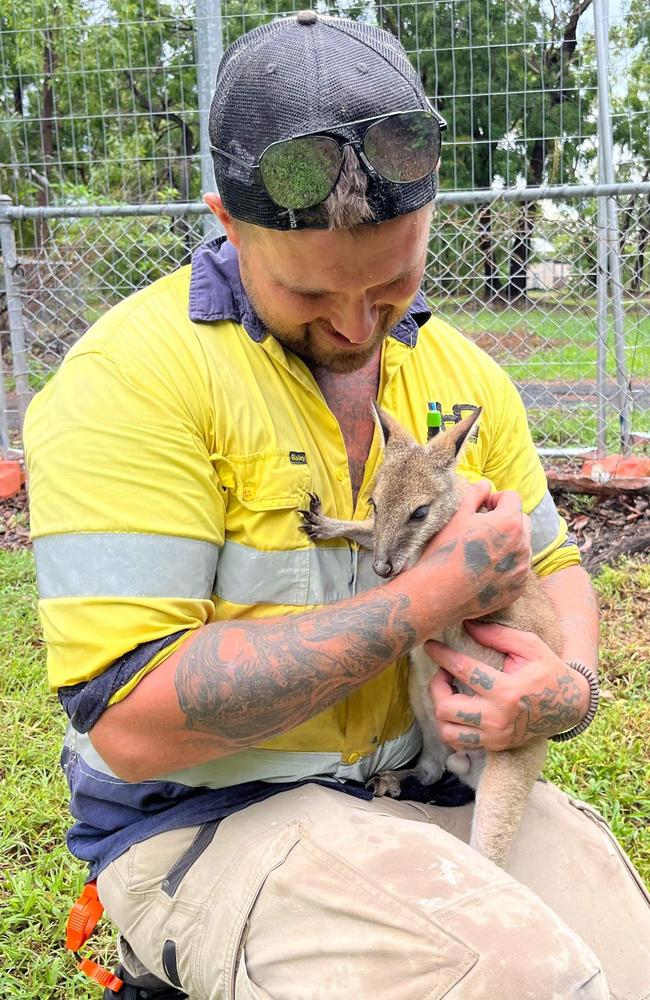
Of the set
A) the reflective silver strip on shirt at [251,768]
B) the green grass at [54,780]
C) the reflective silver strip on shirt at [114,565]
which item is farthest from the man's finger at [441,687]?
the green grass at [54,780]

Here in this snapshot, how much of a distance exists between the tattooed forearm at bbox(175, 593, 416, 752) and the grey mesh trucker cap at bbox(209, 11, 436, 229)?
0.93m

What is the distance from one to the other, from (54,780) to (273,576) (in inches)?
89.0

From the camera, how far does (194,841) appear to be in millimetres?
2367

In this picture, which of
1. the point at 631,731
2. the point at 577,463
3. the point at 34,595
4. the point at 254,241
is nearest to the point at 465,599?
the point at 254,241

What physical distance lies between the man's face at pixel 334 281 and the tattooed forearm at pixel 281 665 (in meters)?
0.70

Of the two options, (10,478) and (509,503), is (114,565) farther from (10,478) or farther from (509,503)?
(10,478)

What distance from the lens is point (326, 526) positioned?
256cm

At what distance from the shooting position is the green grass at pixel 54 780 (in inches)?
129

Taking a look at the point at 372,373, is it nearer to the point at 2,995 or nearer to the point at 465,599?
the point at 465,599

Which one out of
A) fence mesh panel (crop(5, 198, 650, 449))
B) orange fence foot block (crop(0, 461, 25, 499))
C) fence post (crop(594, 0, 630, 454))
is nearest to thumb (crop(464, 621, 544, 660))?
fence mesh panel (crop(5, 198, 650, 449))

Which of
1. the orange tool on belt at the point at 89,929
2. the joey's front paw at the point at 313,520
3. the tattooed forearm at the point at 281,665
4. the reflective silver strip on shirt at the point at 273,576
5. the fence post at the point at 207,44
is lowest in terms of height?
the orange tool on belt at the point at 89,929

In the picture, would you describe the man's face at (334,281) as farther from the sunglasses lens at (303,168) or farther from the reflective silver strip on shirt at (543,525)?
the reflective silver strip on shirt at (543,525)

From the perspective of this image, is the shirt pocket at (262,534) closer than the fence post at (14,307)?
Yes

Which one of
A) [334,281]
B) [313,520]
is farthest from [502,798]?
[334,281]
